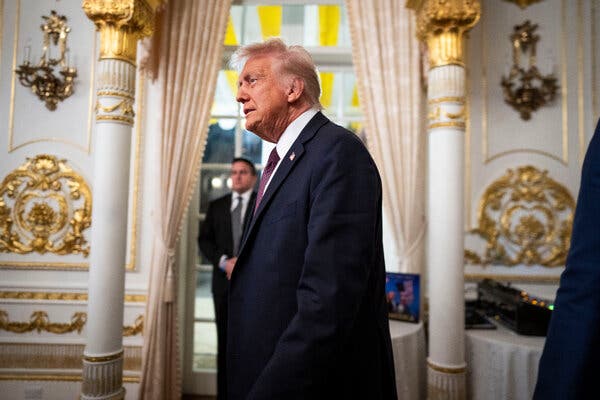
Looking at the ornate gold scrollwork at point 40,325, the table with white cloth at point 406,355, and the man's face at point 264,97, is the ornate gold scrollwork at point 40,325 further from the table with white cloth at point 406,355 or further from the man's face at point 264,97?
the man's face at point 264,97

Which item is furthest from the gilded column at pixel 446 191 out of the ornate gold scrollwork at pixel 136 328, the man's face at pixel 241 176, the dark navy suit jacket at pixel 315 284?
the ornate gold scrollwork at pixel 136 328

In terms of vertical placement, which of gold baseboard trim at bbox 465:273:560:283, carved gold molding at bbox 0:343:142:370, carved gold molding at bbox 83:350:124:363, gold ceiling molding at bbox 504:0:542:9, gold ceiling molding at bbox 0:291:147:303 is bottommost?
carved gold molding at bbox 0:343:142:370

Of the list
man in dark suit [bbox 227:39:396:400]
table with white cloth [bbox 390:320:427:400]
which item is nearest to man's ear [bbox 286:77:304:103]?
man in dark suit [bbox 227:39:396:400]

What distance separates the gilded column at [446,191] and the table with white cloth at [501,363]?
66 millimetres

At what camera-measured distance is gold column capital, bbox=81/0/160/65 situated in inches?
91.9

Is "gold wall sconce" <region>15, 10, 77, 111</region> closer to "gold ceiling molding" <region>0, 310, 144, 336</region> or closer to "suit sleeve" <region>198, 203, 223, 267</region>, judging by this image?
"suit sleeve" <region>198, 203, 223, 267</region>

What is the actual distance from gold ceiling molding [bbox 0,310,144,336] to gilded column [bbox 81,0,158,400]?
23.5 inches

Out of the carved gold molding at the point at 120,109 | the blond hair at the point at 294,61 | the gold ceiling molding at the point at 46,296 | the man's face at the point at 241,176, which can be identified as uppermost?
the carved gold molding at the point at 120,109

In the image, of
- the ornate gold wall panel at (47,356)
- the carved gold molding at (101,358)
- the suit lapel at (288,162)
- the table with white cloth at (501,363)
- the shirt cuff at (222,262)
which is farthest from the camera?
the ornate gold wall panel at (47,356)

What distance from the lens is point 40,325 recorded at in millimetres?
2941

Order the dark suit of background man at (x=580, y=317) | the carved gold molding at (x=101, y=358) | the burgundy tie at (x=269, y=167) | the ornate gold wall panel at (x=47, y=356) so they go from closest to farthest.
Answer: the dark suit of background man at (x=580, y=317) → the burgundy tie at (x=269, y=167) → the carved gold molding at (x=101, y=358) → the ornate gold wall panel at (x=47, y=356)

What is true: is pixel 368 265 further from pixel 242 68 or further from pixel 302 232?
pixel 242 68

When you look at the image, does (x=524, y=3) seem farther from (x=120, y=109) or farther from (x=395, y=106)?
(x=120, y=109)

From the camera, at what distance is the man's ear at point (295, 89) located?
114 cm
